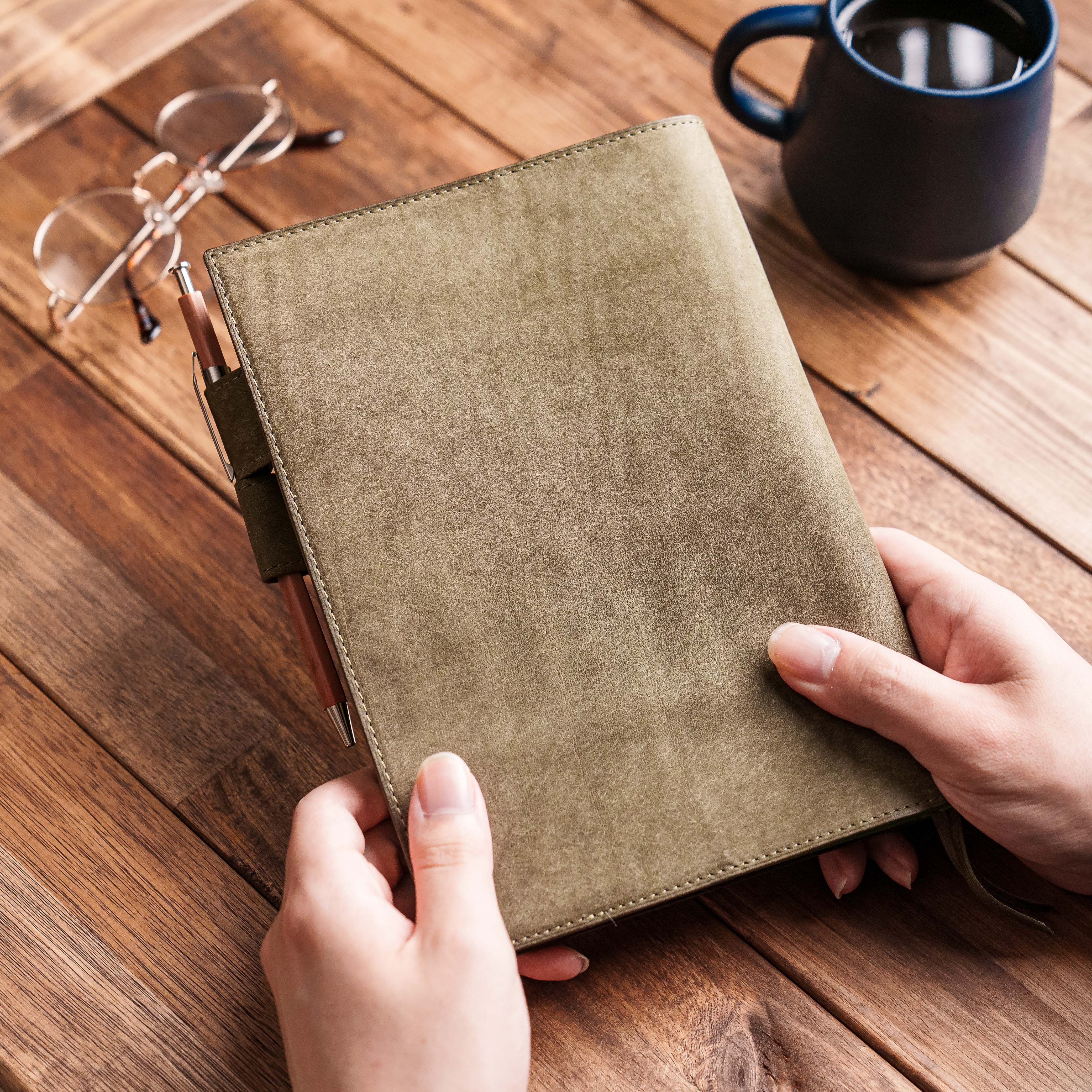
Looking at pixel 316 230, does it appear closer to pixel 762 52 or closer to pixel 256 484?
pixel 256 484

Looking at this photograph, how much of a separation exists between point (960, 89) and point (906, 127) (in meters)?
0.06

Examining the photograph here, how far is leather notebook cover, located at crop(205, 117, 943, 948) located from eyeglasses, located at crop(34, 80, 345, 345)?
303 mm

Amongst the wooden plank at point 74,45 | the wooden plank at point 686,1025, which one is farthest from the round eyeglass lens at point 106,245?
the wooden plank at point 686,1025

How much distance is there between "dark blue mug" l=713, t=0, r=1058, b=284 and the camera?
2.37 ft

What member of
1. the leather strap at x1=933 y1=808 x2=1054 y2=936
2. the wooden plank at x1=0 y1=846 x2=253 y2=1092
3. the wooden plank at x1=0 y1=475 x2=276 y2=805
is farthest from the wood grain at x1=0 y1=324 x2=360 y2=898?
the leather strap at x1=933 y1=808 x2=1054 y2=936

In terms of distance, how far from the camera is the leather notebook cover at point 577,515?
0.59 meters

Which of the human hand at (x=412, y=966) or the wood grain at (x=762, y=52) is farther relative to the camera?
the wood grain at (x=762, y=52)

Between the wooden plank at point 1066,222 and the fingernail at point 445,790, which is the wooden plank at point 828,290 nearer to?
the wooden plank at point 1066,222

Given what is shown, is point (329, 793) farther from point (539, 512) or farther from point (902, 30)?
point (902, 30)

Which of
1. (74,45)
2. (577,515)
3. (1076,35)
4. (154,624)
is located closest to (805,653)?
(577,515)

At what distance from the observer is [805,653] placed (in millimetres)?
592

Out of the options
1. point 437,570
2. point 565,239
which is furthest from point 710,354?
point 437,570

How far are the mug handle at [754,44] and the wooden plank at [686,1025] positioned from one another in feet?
2.14

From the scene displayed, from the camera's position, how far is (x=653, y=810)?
1.94ft
